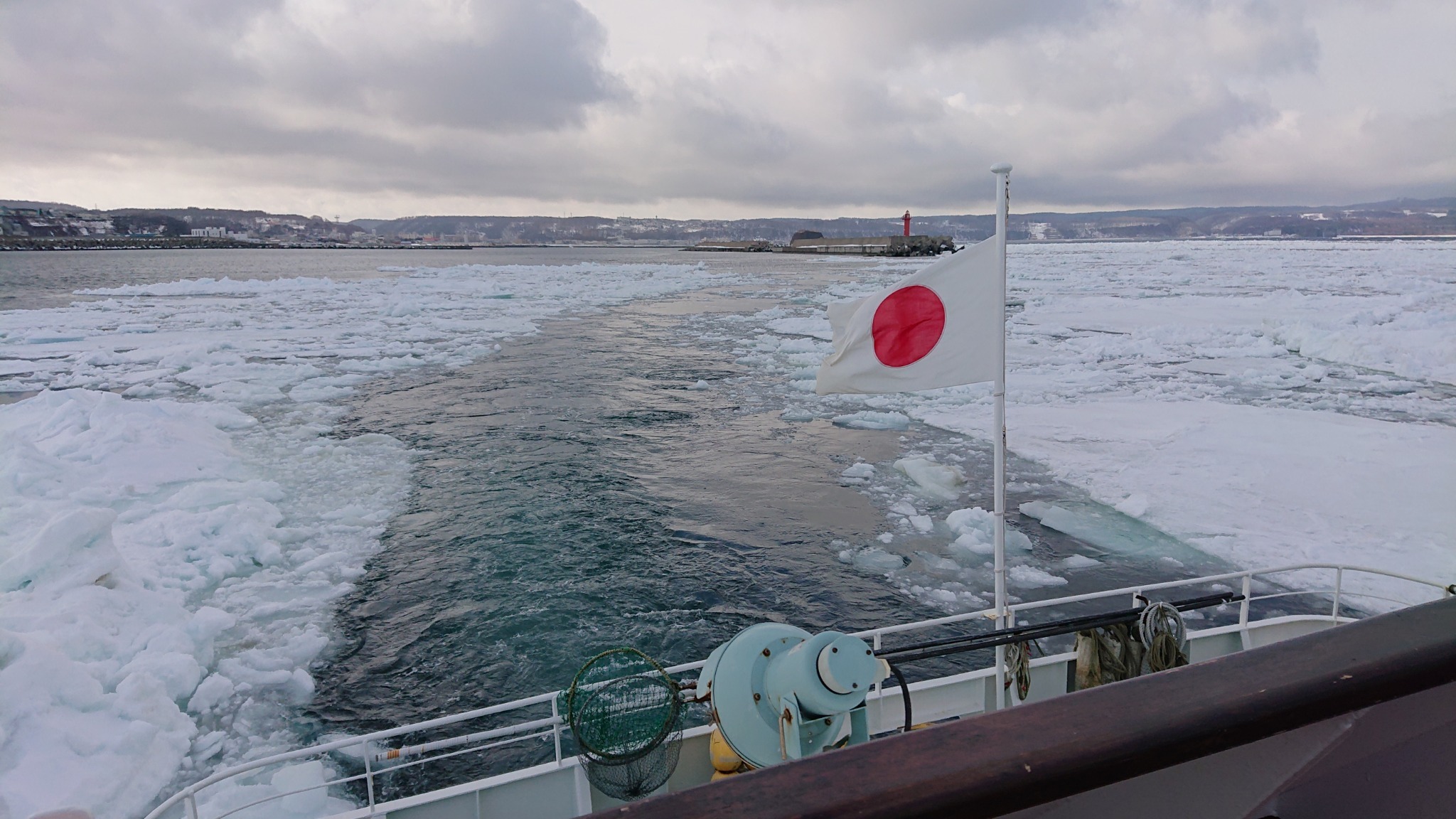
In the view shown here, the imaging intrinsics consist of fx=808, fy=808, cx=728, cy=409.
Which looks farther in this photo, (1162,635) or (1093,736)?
(1162,635)

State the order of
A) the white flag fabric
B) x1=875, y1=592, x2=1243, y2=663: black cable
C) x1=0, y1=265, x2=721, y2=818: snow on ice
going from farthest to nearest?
1. x1=0, y1=265, x2=721, y2=818: snow on ice
2. the white flag fabric
3. x1=875, y1=592, x2=1243, y2=663: black cable

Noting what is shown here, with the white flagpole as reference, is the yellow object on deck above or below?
below

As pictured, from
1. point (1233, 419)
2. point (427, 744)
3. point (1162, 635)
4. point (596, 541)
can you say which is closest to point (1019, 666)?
point (1162, 635)

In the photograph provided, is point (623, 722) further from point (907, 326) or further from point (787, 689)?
point (907, 326)

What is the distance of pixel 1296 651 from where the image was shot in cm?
131

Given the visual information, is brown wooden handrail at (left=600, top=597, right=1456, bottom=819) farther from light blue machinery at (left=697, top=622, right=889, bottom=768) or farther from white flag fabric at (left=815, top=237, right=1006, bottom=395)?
white flag fabric at (left=815, top=237, right=1006, bottom=395)

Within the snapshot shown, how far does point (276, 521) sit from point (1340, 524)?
40.2 feet

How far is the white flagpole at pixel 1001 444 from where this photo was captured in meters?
4.31

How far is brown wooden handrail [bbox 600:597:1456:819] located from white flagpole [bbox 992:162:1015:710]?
9.88 feet

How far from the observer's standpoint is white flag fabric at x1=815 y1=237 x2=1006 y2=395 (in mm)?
4438

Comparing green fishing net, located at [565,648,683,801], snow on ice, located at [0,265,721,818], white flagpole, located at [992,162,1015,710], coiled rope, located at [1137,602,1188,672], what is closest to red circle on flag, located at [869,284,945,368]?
white flagpole, located at [992,162,1015,710]

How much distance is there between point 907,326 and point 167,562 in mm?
7794

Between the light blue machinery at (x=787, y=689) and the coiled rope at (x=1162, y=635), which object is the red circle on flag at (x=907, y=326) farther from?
the light blue machinery at (x=787, y=689)

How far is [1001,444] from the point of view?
463cm
